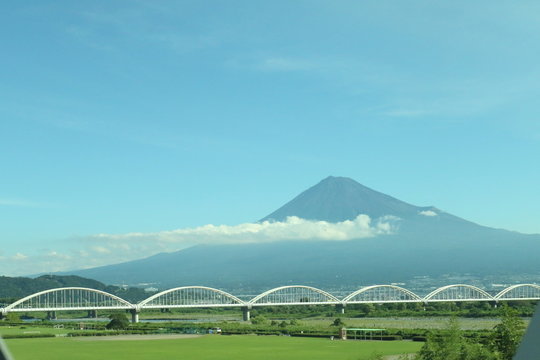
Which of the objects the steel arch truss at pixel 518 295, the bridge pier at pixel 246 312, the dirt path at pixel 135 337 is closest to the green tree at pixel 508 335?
the dirt path at pixel 135 337

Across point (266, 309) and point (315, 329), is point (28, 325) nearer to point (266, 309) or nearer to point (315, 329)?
point (315, 329)

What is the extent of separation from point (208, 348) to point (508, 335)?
30.4 metres

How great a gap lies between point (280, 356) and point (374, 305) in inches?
2456

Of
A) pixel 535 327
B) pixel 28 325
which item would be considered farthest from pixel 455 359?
pixel 28 325

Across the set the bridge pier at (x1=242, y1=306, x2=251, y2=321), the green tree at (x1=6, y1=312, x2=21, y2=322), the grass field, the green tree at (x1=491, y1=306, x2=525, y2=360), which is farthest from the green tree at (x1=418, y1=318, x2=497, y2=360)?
the bridge pier at (x1=242, y1=306, x2=251, y2=321)

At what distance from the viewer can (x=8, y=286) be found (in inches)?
5822

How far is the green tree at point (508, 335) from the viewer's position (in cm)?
1925

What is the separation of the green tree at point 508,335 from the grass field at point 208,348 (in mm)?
16951

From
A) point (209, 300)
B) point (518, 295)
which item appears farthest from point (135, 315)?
point (518, 295)

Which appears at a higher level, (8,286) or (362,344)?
(8,286)

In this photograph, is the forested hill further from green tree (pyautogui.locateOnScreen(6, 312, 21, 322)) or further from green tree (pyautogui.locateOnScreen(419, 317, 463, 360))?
green tree (pyautogui.locateOnScreen(419, 317, 463, 360))

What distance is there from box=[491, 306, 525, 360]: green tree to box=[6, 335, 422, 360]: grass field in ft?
55.6

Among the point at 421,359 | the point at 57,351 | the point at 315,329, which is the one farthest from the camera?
the point at 315,329

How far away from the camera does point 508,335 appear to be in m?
19.6
